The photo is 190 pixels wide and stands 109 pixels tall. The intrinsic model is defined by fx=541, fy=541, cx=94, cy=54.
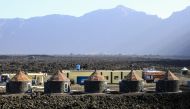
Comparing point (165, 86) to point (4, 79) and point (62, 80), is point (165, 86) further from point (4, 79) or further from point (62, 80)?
point (4, 79)

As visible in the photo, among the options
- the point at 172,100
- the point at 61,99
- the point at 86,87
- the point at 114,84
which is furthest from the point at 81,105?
the point at 114,84

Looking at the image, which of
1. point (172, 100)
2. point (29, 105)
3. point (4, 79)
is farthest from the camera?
point (4, 79)

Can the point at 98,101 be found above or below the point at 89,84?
below

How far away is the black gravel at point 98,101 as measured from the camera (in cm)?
6956

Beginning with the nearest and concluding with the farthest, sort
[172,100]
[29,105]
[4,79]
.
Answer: [29,105], [172,100], [4,79]

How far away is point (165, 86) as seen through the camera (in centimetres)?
8081

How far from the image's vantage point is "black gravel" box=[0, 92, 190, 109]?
228ft

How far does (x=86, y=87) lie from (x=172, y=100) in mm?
12648

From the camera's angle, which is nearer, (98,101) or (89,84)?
(98,101)

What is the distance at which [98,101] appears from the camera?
72688mm

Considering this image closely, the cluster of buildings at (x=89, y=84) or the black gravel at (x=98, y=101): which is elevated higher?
the cluster of buildings at (x=89, y=84)

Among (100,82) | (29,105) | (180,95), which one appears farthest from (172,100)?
(29,105)

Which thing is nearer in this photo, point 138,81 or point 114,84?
point 138,81

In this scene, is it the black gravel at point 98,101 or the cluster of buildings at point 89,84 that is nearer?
the black gravel at point 98,101
